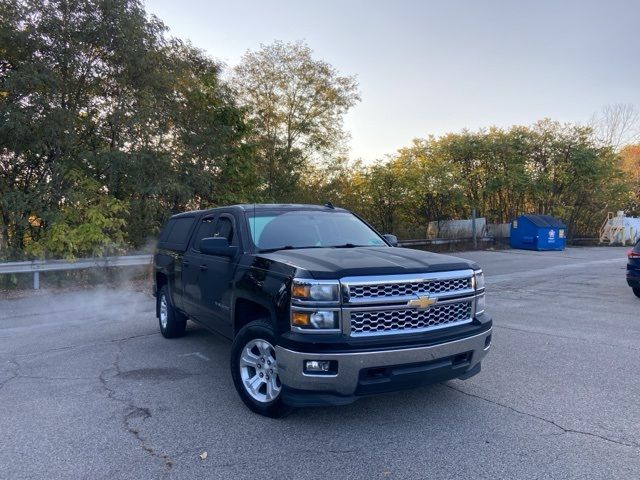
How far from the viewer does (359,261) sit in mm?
3734

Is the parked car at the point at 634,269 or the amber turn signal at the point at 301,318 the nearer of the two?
the amber turn signal at the point at 301,318

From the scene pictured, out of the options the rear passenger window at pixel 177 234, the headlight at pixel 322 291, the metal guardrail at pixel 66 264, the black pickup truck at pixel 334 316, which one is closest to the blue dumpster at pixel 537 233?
the metal guardrail at pixel 66 264

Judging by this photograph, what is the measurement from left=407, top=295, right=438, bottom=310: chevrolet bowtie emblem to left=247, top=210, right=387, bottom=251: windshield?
1.34 meters

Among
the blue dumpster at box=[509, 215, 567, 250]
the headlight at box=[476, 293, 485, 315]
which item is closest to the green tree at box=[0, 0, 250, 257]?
the headlight at box=[476, 293, 485, 315]

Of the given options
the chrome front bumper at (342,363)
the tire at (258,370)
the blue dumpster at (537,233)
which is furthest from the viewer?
the blue dumpster at (537,233)

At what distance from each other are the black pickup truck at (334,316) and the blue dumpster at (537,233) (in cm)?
2060

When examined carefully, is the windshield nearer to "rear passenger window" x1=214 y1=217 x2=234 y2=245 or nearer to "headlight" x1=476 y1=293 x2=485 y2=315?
"rear passenger window" x1=214 y1=217 x2=234 y2=245

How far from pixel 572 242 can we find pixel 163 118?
26.1m

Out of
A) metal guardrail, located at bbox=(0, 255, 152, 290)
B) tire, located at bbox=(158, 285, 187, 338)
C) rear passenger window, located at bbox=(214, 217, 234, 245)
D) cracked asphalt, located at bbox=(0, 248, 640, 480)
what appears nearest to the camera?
cracked asphalt, located at bbox=(0, 248, 640, 480)

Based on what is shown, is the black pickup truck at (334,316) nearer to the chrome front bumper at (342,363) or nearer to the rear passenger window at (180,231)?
the chrome front bumper at (342,363)

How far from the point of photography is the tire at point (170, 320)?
629 centimetres

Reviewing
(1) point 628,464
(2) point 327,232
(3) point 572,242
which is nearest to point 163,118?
(2) point 327,232

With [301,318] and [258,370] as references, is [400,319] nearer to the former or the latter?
[301,318]

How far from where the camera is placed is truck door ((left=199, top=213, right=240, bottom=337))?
4.54m
